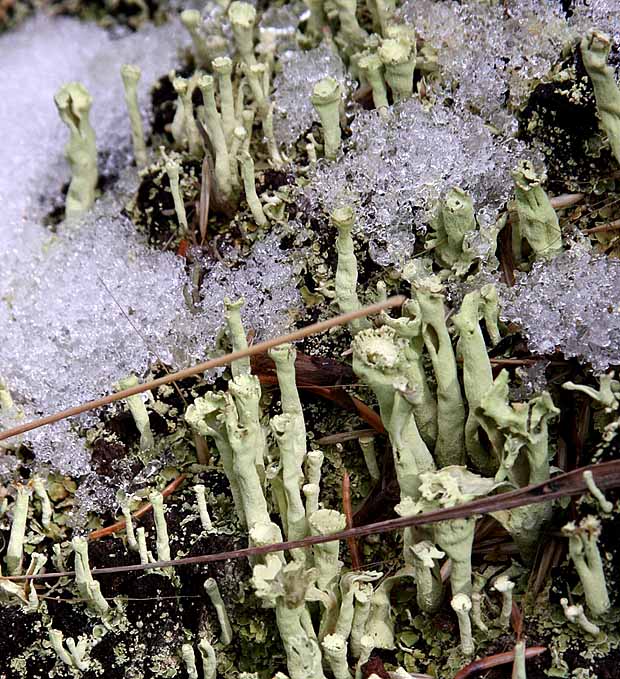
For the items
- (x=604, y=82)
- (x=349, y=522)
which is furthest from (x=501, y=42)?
(x=349, y=522)

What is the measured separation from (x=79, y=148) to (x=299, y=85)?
828 millimetres

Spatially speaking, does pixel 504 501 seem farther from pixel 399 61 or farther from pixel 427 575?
pixel 399 61

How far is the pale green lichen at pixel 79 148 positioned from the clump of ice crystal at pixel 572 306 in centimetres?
162

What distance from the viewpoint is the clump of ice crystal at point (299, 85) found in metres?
2.66

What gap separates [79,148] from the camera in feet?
9.29

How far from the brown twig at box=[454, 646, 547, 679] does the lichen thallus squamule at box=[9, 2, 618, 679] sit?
41 mm

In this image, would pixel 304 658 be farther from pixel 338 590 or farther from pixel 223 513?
pixel 223 513

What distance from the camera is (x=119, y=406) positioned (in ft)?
7.67

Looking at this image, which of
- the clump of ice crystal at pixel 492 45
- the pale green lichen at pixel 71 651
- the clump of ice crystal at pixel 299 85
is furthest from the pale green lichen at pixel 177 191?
the pale green lichen at pixel 71 651

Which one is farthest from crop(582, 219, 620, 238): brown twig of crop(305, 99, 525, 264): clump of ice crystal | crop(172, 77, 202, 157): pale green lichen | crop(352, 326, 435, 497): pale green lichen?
crop(172, 77, 202, 157): pale green lichen

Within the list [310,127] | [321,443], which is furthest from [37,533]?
[310,127]

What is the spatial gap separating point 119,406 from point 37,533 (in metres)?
0.42

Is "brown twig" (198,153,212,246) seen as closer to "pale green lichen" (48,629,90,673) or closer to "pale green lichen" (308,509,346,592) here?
"pale green lichen" (308,509,346,592)

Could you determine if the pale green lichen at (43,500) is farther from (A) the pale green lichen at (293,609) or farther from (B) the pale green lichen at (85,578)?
(A) the pale green lichen at (293,609)
